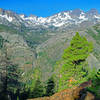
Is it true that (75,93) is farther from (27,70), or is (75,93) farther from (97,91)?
(27,70)

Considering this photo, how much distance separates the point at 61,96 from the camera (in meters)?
17.3

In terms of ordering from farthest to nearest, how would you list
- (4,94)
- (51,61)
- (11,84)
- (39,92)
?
(51,61), (39,92), (11,84), (4,94)

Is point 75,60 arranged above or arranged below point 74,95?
above

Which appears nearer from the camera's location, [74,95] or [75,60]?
[74,95]

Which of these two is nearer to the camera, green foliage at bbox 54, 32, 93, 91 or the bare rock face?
the bare rock face

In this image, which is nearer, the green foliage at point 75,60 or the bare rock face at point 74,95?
the bare rock face at point 74,95

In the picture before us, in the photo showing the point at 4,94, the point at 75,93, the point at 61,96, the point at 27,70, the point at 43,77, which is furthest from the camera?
the point at 27,70

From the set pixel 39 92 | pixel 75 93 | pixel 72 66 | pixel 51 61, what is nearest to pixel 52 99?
pixel 75 93

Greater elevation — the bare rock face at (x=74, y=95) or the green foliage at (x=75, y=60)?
the green foliage at (x=75, y=60)

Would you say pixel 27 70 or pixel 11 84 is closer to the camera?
pixel 11 84

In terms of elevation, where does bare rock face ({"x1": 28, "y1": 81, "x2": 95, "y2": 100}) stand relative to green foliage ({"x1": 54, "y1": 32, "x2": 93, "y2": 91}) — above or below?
below

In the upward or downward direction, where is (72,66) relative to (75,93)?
upward

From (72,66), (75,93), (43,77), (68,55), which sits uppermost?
(68,55)

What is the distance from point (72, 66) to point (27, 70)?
16924cm
